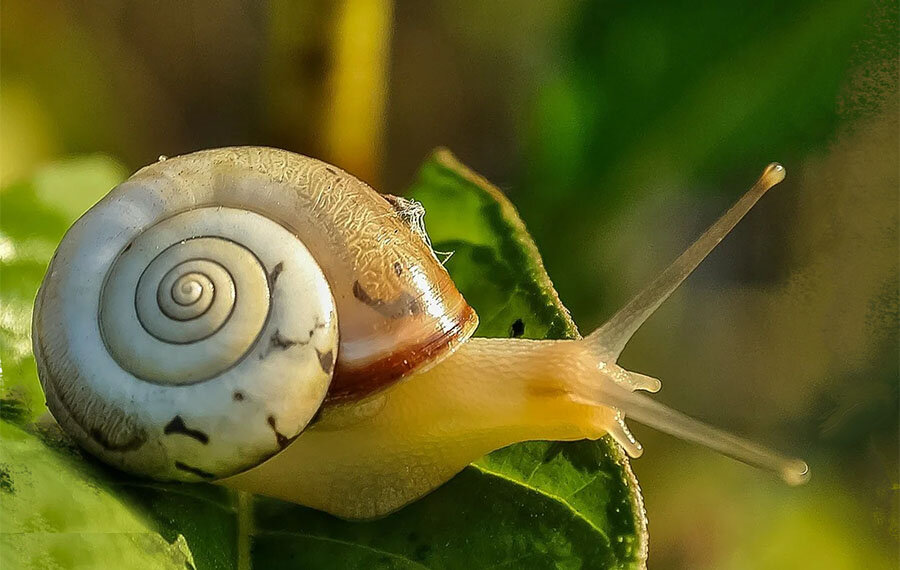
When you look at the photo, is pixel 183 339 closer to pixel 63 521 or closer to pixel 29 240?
pixel 63 521

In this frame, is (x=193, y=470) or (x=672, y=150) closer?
(x=193, y=470)

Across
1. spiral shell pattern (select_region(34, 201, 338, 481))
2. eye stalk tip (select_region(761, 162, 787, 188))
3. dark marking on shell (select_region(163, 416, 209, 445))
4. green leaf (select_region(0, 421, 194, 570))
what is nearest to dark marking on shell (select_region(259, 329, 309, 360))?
spiral shell pattern (select_region(34, 201, 338, 481))

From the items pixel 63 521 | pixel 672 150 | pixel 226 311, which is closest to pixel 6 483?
pixel 63 521

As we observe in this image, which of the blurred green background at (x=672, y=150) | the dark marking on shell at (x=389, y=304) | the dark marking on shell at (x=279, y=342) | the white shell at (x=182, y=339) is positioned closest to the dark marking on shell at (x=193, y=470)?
the white shell at (x=182, y=339)

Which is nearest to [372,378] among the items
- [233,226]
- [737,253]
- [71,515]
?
[233,226]

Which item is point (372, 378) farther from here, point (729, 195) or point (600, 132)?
point (729, 195)

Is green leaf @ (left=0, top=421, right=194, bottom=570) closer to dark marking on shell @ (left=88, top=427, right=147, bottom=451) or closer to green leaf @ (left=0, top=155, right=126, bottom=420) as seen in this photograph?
dark marking on shell @ (left=88, top=427, right=147, bottom=451)

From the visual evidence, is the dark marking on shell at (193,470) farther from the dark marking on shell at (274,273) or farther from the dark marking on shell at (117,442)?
the dark marking on shell at (274,273)

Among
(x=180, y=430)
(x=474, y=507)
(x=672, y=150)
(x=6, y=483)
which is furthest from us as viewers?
(x=672, y=150)
